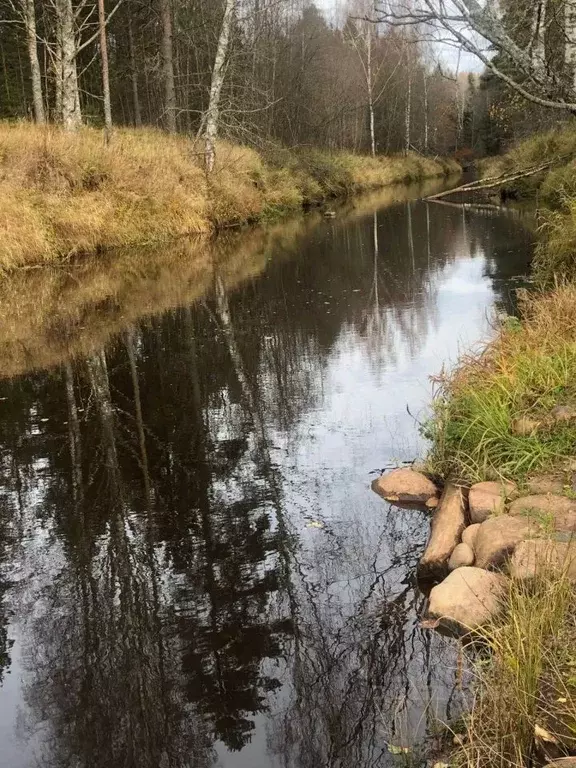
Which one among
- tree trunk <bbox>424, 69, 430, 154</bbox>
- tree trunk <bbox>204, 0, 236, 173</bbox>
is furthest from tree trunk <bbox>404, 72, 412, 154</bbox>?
tree trunk <bbox>204, 0, 236, 173</bbox>

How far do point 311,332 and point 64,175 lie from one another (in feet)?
31.3

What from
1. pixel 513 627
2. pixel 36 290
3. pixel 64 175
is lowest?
pixel 513 627

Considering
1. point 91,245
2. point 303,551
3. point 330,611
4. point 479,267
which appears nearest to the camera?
point 330,611

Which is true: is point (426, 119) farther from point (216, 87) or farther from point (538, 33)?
point (538, 33)

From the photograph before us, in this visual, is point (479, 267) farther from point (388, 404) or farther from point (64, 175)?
point (64, 175)

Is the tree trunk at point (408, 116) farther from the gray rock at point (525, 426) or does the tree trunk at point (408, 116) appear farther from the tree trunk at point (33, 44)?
the gray rock at point (525, 426)

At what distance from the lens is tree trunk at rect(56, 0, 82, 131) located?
17219 mm

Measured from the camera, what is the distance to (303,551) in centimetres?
447

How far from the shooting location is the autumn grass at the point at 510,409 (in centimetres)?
483

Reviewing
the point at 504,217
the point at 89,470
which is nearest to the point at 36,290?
the point at 89,470

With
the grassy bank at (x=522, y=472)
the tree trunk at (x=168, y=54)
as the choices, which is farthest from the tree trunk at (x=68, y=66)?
the grassy bank at (x=522, y=472)

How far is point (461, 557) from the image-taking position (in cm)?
408

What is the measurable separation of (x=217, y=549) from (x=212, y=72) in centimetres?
1963

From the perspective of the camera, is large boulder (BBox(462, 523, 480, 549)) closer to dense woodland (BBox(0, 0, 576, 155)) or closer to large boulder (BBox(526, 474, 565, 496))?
large boulder (BBox(526, 474, 565, 496))
